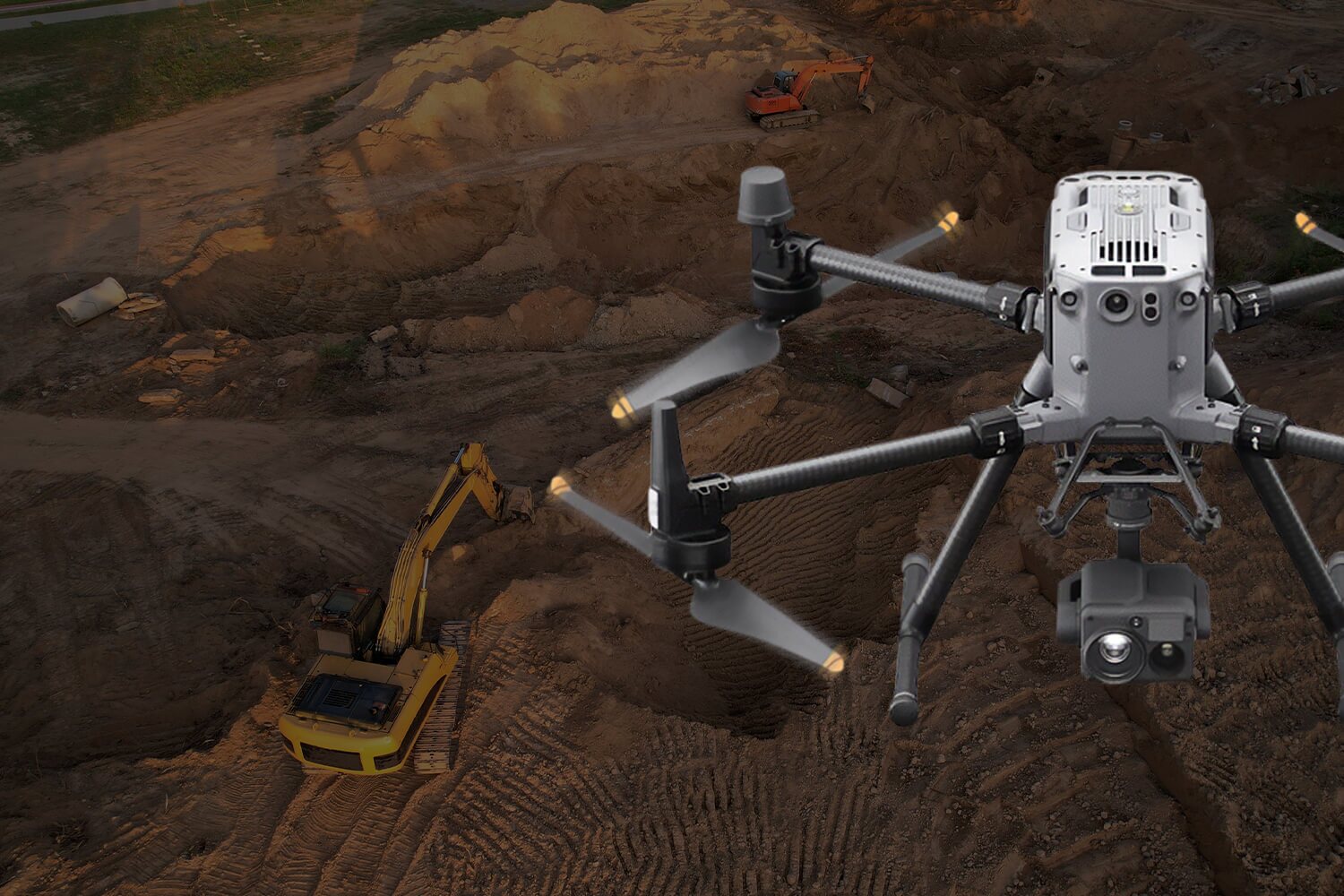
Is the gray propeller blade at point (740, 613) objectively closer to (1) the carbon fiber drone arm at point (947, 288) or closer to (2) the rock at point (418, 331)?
(1) the carbon fiber drone arm at point (947, 288)

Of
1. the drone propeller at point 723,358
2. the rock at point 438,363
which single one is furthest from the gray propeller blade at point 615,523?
the rock at point 438,363

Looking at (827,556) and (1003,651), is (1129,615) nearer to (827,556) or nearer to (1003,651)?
(1003,651)

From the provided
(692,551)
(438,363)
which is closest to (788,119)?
(438,363)

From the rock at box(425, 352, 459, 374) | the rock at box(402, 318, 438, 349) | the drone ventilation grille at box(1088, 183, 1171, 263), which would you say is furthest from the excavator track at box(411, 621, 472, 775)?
the drone ventilation grille at box(1088, 183, 1171, 263)

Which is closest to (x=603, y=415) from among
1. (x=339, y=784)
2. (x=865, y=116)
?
(x=339, y=784)

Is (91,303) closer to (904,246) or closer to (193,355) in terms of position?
(193,355)

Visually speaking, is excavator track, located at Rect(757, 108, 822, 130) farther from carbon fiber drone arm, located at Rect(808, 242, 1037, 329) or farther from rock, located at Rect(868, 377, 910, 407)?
carbon fiber drone arm, located at Rect(808, 242, 1037, 329)

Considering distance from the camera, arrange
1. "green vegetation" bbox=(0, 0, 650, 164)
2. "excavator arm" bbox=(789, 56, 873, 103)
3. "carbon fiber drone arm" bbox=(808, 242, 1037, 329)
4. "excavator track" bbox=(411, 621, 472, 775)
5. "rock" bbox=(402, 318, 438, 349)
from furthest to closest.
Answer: "green vegetation" bbox=(0, 0, 650, 164)
"excavator arm" bbox=(789, 56, 873, 103)
"rock" bbox=(402, 318, 438, 349)
"excavator track" bbox=(411, 621, 472, 775)
"carbon fiber drone arm" bbox=(808, 242, 1037, 329)
